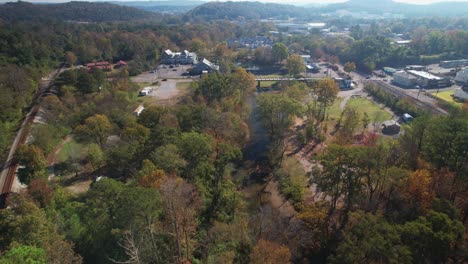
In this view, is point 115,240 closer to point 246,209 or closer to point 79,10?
point 246,209

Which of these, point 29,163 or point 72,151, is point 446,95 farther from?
point 29,163

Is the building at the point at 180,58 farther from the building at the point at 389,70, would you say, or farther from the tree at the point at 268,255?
the tree at the point at 268,255

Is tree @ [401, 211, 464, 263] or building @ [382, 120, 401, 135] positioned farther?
building @ [382, 120, 401, 135]

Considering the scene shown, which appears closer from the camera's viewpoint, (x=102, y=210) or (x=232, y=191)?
(x=102, y=210)

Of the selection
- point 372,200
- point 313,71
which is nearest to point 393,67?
point 313,71

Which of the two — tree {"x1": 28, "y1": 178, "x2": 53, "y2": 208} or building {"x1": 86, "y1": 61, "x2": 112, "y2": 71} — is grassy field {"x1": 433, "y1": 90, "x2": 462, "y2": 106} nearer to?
tree {"x1": 28, "y1": 178, "x2": 53, "y2": 208}

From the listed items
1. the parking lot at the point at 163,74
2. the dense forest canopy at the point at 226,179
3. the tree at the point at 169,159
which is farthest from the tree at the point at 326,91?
the parking lot at the point at 163,74

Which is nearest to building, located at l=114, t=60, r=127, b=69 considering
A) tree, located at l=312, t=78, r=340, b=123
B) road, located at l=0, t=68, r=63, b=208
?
road, located at l=0, t=68, r=63, b=208
